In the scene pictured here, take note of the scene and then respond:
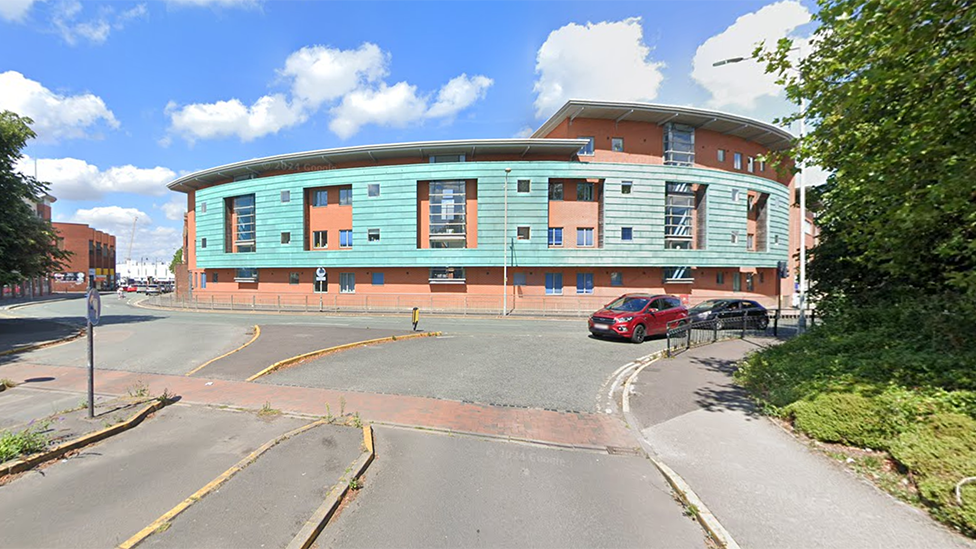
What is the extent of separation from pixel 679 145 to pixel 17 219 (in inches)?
1457

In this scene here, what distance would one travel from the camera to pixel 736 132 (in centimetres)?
3041

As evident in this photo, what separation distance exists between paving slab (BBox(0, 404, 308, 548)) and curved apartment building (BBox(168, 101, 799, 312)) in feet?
65.7

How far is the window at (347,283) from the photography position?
2930 cm

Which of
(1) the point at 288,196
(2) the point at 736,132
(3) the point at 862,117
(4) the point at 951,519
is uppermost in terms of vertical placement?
(2) the point at 736,132

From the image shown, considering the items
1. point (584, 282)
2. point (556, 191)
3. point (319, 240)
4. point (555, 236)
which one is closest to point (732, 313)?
point (584, 282)

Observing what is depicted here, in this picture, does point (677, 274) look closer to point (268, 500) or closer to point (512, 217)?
point (512, 217)

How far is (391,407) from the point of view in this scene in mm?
5992

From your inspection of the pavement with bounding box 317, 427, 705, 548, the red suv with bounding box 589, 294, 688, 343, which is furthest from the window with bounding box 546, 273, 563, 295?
the pavement with bounding box 317, 427, 705, 548

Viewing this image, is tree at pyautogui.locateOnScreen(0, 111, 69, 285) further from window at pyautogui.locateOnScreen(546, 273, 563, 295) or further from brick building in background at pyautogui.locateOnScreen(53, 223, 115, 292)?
brick building in background at pyautogui.locateOnScreen(53, 223, 115, 292)

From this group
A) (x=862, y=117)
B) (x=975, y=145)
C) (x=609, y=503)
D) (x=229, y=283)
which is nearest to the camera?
(x=609, y=503)

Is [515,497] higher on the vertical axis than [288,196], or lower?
lower

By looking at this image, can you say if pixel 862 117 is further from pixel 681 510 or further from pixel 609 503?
pixel 609 503

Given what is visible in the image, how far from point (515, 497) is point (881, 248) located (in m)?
10.1

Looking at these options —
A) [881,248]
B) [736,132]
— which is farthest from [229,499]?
[736,132]
